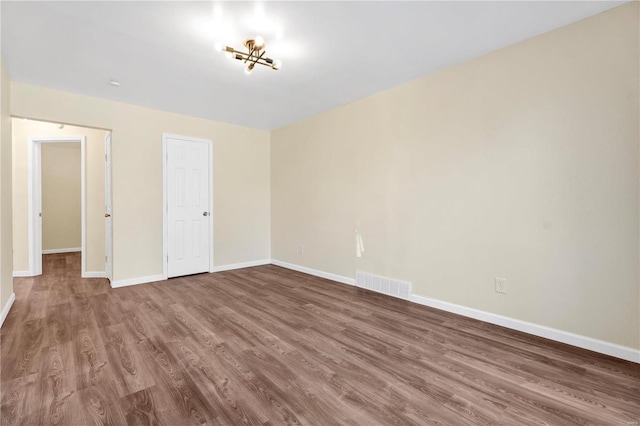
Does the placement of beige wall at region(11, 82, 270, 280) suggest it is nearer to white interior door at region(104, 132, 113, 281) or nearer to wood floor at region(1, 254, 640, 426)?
white interior door at region(104, 132, 113, 281)

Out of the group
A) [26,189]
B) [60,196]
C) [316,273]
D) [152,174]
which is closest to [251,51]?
[152,174]

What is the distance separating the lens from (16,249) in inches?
182

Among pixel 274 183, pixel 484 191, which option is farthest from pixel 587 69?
pixel 274 183

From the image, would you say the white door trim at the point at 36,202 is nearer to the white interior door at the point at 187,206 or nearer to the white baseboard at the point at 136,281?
the white baseboard at the point at 136,281

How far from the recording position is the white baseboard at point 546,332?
210 centimetres

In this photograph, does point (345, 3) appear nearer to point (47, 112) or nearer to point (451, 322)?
point (451, 322)

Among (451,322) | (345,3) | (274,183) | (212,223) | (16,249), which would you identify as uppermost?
(345,3)

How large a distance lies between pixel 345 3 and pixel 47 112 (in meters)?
3.73

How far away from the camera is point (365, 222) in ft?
12.9

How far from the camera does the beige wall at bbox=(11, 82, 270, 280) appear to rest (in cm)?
366

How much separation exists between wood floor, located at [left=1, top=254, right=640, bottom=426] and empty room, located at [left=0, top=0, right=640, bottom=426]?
0.02 meters

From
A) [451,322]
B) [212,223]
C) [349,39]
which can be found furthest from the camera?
[212,223]

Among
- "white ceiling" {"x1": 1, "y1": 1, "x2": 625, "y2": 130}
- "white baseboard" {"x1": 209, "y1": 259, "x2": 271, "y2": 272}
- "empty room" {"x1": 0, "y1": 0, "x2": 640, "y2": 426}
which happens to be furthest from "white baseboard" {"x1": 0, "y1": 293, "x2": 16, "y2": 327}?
"white ceiling" {"x1": 1, "y1": 1, "x2": 625, "y2": 130}

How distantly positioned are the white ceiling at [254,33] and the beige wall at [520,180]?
0.26 metres
